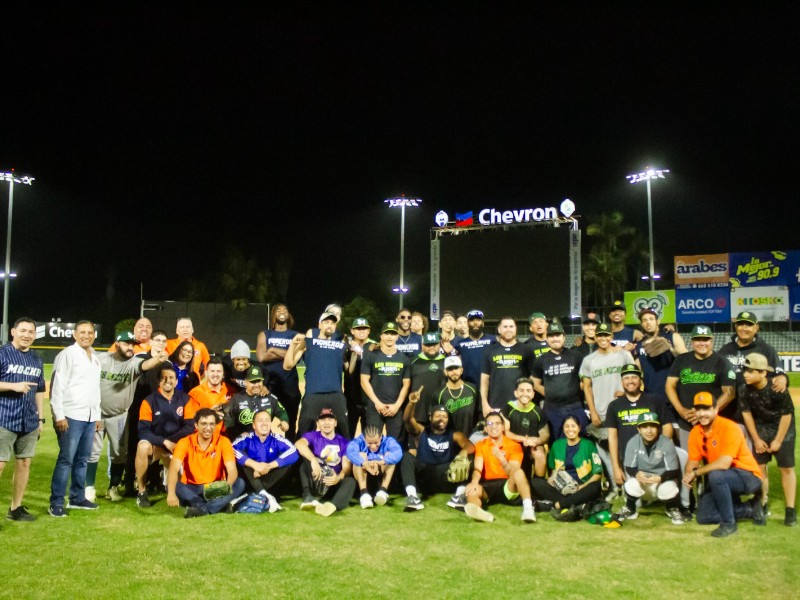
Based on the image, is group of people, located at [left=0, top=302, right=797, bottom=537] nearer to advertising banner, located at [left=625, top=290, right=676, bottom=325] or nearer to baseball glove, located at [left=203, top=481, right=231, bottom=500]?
baseball glove, located at [left=203, top=481, right=231, bottom=500]

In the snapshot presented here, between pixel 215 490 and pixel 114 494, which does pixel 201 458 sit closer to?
pixel 215 490

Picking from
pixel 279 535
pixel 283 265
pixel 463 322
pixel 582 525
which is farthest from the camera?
pixel 283 265

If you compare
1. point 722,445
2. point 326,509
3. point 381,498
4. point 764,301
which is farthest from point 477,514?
point 764,301

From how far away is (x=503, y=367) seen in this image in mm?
8023

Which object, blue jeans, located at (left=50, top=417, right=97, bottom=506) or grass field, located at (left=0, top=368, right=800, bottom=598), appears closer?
grass field, located at (left=0, top=368, right=800, bottom=598)

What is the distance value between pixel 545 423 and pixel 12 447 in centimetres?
530

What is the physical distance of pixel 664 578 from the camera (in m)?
4.89

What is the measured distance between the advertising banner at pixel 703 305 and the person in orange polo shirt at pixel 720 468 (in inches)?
1195

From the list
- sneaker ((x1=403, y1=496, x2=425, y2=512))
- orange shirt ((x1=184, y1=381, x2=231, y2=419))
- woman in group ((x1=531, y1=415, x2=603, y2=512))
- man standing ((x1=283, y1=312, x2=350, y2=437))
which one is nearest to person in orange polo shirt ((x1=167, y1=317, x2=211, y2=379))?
orange shirt ((x1=184, y1=381, x2=231, y2=419))

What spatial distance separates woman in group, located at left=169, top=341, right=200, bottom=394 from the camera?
8.16 metres

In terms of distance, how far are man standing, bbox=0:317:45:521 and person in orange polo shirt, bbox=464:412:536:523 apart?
13.8ft

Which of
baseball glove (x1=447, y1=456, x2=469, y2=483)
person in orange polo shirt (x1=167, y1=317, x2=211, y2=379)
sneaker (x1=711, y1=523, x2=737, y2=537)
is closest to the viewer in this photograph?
sneaker (x1=711, y1=523, x2=737, y2=537)

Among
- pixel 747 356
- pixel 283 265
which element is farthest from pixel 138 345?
pixel 283 265

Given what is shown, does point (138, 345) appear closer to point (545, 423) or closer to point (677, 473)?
point (545, 423)
